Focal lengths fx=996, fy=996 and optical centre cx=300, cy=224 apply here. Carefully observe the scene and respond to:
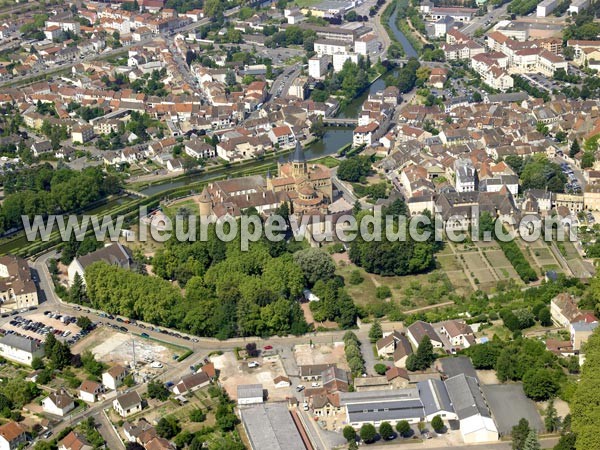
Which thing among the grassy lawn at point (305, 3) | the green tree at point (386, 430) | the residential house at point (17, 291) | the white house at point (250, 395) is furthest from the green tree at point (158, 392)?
the grassy lawn at point (305, 3)

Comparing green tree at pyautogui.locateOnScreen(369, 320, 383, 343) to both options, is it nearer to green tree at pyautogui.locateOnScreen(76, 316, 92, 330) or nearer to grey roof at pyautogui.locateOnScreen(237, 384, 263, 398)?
grey roof at pyautogui.locateOnScreen(237, 384, 263, 398)

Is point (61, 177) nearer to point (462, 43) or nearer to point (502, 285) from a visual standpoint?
point (502, 285)

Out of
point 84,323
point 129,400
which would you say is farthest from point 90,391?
point 84,323

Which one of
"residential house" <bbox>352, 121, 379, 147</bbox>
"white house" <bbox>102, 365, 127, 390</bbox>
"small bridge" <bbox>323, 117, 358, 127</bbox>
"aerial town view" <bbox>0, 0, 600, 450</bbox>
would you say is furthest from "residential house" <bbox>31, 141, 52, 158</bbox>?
"white house" <bbox>102, 365, 127, 390</bbox>

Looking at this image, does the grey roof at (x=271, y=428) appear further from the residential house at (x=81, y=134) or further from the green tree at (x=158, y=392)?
the residential house at (x=81, y=134)

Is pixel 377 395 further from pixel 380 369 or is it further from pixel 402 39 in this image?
pixel 402 39

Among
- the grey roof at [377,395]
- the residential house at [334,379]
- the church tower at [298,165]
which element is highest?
the church tower at [298,165]
